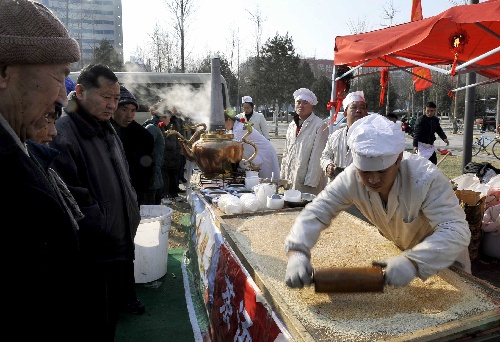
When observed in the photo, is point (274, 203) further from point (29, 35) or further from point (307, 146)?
point (29, 35)

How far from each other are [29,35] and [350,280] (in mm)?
1326

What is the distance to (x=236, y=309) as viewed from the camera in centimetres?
188

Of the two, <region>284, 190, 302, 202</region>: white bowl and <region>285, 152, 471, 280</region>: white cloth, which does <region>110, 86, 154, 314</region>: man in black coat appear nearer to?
<region>284, 190, 302, 202</region>: white bowl

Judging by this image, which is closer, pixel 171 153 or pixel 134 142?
pixel 134 142

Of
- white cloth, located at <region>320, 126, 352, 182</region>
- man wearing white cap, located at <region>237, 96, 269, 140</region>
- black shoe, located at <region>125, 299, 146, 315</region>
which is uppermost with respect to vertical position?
man wearing white cap, located at <region>237, 96, 269, 140</region>

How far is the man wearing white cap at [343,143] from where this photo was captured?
408 centimetres

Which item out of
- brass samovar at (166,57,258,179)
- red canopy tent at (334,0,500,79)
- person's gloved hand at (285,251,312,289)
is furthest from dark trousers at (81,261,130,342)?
red canopy tent at (334,0,500,79)

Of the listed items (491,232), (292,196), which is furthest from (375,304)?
(491,232)

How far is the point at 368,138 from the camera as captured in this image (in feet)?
5.38

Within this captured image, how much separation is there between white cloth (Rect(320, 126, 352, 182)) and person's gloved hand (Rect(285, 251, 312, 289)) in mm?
2559

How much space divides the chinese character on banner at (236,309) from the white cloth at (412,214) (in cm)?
32

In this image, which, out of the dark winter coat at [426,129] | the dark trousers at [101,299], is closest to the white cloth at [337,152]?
the dark trousers at [101,299]

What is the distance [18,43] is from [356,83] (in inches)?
1182

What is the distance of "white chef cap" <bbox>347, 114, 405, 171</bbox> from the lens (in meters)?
1.59
